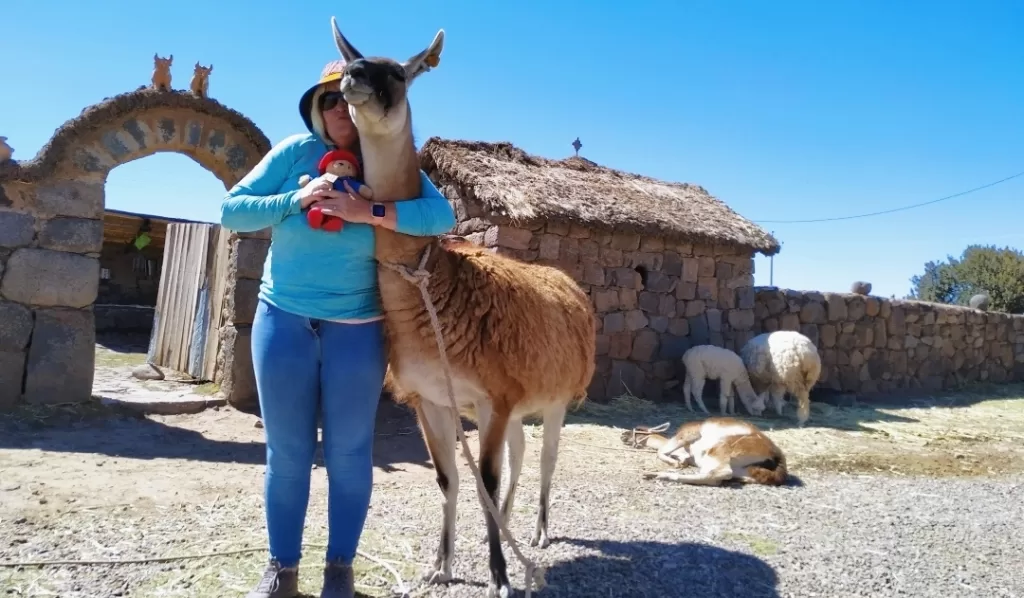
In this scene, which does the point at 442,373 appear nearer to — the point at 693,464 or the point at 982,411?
the point at 693,464

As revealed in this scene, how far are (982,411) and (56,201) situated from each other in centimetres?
1255

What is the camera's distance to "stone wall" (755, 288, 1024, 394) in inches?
421

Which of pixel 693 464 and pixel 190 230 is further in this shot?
pixel 190 230

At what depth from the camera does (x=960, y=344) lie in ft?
42.0

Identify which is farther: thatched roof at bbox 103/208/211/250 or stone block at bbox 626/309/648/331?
thatched roof at bbox 103/208/211/250

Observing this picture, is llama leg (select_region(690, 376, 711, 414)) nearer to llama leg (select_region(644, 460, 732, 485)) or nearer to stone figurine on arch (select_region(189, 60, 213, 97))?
llama leg (select_region(644, 460, 732, 485))

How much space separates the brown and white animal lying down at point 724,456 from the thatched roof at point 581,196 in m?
3.22

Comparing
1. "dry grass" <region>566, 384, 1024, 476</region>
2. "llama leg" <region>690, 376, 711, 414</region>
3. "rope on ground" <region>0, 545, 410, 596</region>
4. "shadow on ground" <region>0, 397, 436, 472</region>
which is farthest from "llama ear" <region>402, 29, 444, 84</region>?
"llama leg" <region>690, 376, 711, 414</region>

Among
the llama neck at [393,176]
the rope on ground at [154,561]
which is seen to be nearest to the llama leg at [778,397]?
the rope on ground at [154,561]

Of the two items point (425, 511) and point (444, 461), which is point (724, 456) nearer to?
point (425, 511)

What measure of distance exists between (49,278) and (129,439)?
5.73 feet

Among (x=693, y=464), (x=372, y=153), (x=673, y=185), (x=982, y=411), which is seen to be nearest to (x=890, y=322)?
(x=982, y=411)

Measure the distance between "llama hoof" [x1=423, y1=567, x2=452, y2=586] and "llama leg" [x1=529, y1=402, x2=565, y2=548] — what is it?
0.71 metres

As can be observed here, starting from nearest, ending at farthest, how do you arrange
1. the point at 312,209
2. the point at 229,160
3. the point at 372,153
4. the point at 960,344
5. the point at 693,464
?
the point at 312,209, the point at 372,153, the point at 693,464, the point at 229,160, the point at 960,344
